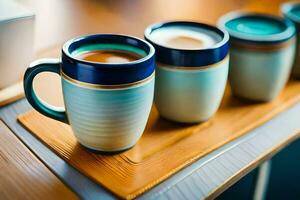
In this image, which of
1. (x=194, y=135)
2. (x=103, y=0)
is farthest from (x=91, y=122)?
(x=103, y=0)

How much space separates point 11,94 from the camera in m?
0.57

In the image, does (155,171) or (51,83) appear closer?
(155,171)

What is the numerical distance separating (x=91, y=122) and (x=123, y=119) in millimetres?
33

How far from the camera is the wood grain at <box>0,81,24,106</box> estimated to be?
564 millimetres

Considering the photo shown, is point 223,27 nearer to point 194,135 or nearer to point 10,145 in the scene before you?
point 194,135

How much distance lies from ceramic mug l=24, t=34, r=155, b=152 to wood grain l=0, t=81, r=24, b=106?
10 cm

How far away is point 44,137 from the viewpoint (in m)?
0.51

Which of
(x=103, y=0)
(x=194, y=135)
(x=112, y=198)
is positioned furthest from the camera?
(x=103, y=0)

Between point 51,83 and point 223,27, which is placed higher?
point 223,27

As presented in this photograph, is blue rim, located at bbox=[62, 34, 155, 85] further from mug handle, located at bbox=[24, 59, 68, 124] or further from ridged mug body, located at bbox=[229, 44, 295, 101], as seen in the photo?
ridged mug body, located at bbox=[229, 44, 295, 101]

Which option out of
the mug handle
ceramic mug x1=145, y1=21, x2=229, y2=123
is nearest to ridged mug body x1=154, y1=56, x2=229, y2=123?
ceramic mug x1=145, y1=21, x2=229, y2=123

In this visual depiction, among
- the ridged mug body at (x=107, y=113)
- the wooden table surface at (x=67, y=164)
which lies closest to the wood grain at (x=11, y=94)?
the wooden table surface at (x=67, y=164)

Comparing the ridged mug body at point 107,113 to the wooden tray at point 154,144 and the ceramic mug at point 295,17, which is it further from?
the ceramic mug at point 295,17

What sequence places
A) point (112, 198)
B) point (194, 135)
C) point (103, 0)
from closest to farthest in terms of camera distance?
point (112, 198) < point (194, 135) < point (103, 0)
